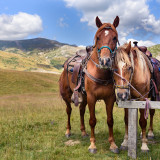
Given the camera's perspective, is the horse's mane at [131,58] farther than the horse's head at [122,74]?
Yes

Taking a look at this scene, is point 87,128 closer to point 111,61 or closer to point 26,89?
point 111,61

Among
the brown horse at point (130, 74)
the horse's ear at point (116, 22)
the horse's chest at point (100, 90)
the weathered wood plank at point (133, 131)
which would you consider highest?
the horse's ear at point (116, 22)

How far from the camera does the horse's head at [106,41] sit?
4.18m

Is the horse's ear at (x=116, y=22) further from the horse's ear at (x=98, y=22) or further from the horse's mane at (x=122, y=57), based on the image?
the horse's mane at (x=122, y=57)

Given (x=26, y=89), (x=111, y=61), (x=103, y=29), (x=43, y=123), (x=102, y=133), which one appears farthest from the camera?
(x=26, y=89)

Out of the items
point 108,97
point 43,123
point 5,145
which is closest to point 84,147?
point 108,97

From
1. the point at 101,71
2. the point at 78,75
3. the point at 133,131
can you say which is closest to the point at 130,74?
the point at 101,71

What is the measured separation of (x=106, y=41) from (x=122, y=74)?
982mm

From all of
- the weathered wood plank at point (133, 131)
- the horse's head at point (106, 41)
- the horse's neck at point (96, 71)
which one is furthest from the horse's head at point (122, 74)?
the horse's neck at point (96, 71)

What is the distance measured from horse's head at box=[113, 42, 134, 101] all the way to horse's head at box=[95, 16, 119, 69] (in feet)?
0.74

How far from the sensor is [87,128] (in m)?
8.06

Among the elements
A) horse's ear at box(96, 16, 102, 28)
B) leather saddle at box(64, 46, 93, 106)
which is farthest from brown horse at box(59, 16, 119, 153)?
leather saddle at box(64, 46, 93, 106)

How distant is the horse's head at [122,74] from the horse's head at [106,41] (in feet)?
0.74

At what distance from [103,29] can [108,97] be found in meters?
1.98
